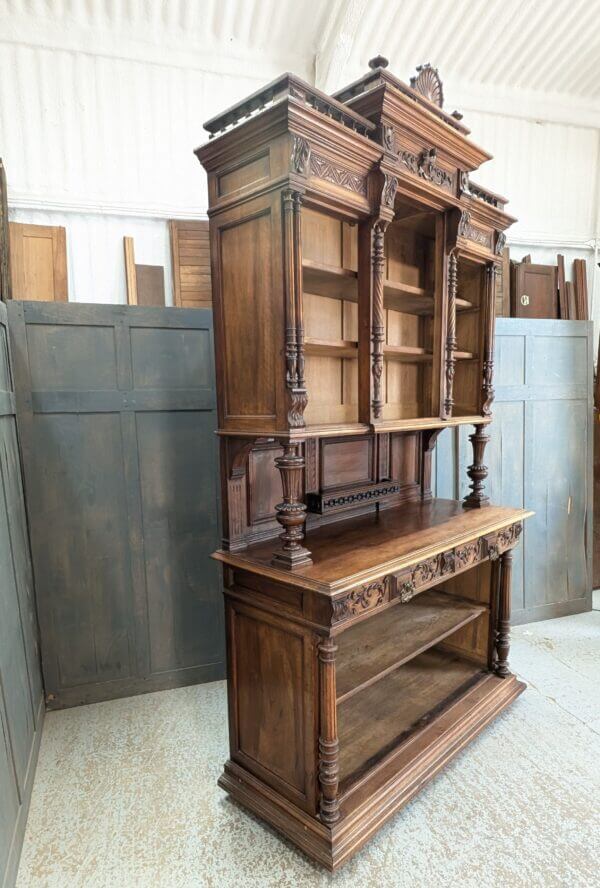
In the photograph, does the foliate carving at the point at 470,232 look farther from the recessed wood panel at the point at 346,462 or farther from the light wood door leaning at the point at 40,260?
the light wood door leaning at the point at 40,260

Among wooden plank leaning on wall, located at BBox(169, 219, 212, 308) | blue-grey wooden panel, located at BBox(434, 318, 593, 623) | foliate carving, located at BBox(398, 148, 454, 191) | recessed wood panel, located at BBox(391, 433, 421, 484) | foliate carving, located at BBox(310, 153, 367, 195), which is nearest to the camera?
foliate carving, located at BBox(310, 153, 367, 195)

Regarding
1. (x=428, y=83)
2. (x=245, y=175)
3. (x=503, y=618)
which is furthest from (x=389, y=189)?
(x=503, y=618)

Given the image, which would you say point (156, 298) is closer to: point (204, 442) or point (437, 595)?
point (204, 442)

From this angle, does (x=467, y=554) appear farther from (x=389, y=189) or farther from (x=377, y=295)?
(x=389, y=189)

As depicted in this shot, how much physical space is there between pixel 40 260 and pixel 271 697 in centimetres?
270

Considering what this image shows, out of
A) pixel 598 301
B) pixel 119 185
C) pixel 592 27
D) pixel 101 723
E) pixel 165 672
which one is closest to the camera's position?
pixel 101 723

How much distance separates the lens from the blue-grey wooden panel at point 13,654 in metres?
1.70

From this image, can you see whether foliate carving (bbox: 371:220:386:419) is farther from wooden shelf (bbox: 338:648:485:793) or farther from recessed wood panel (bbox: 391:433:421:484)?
wooden shelf (bbox: 338:648:485:793)

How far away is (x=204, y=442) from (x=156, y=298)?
40.1 inches

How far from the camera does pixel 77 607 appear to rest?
8.54 ft

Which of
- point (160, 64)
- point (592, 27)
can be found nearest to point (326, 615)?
point (160, 64)

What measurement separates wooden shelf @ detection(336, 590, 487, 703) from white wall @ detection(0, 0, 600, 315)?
8.12 ft

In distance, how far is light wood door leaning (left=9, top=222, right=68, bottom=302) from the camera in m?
2.78

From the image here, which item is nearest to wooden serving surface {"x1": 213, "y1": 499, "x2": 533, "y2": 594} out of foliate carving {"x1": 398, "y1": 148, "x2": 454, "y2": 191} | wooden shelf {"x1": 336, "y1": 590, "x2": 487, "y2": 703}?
wooden shelf {"x1": 336, "y1": 590, "x2": 487, "y2": 703}
